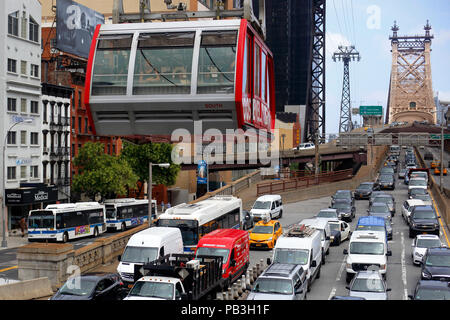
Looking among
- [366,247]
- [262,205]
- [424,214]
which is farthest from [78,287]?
[262,205]

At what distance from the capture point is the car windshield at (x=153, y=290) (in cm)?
2180

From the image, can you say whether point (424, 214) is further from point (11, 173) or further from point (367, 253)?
point (11, 173)

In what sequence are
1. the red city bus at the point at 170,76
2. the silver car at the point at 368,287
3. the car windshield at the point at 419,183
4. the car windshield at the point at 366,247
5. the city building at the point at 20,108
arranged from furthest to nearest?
the car windshield at the point at 419,183 → the city building at the point at 20,108 → the car windshield at the point at 366,247 → the silver car at the point at 368,287 → the red city bus at the point at 170,76

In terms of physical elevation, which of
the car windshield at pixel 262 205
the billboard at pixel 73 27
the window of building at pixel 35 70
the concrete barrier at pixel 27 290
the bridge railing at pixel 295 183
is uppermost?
the billboard at pixel 73 27

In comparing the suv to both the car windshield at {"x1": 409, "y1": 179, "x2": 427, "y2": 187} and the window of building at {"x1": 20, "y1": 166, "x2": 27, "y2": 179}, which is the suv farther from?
the car windshield at {"x1": 409, "y1": 179, "x2": 427, "y2": 187}

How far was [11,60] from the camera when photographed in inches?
2267

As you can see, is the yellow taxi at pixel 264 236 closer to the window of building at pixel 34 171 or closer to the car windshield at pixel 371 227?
the car windshield at pixel 371 227

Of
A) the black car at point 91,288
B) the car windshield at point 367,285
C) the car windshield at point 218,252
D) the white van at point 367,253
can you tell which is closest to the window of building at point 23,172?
the car windshield at point 218,252

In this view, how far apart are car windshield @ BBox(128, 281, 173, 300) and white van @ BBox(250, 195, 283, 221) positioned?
99.0ft

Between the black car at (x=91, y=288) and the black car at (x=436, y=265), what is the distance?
13129 millimetres

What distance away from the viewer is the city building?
2240 inches

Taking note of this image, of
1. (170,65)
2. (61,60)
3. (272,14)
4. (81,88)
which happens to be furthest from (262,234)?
(272,14)
